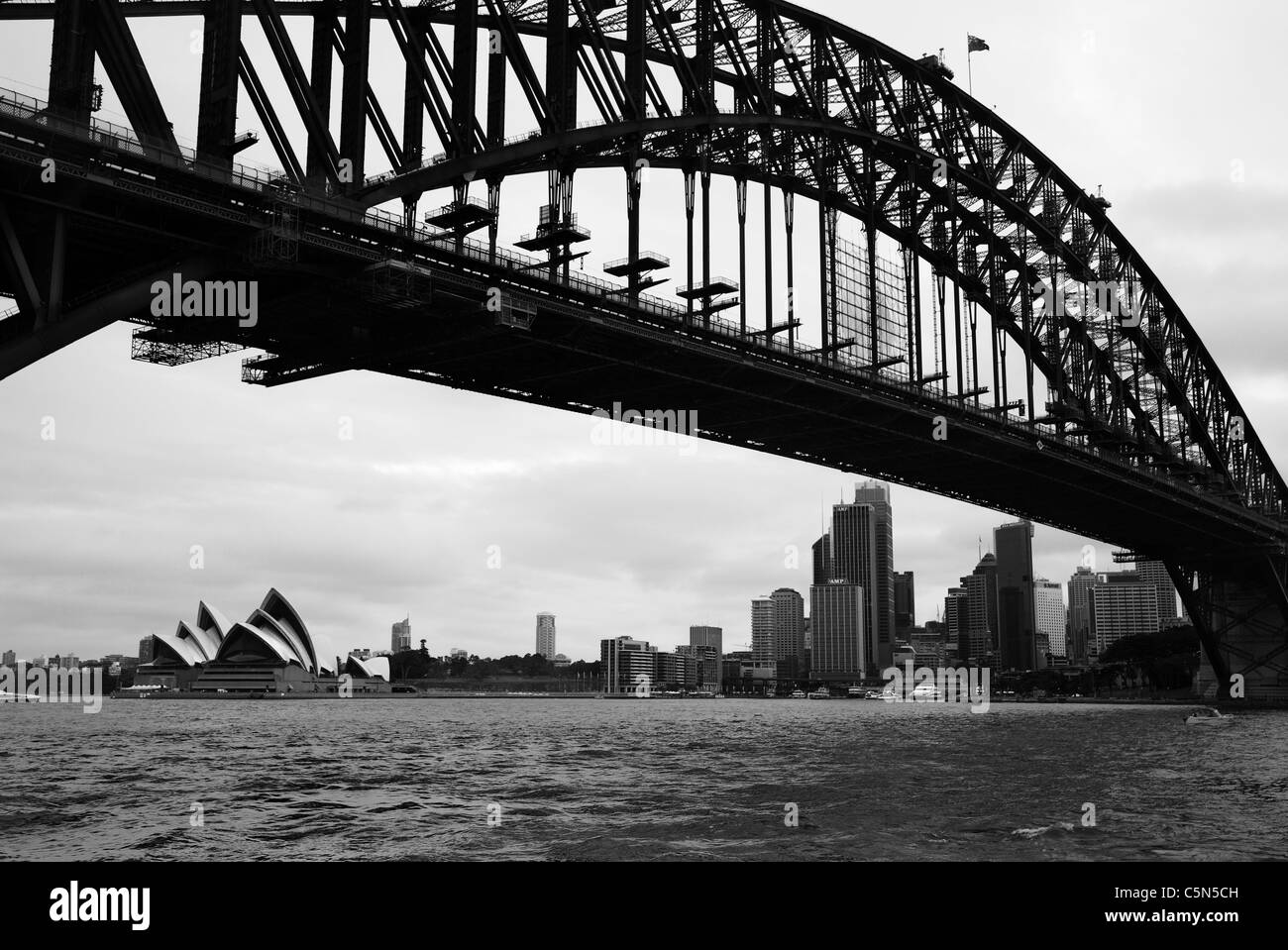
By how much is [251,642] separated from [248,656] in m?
4.86

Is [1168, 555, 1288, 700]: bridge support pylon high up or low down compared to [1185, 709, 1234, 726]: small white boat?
up

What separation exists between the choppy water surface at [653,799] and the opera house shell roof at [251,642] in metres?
121

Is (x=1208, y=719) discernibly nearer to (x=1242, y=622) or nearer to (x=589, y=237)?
(x=1242, y=622)

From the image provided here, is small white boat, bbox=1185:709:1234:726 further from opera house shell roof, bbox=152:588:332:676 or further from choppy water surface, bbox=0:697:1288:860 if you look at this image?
opera house shell roof, bbox=152:588:332:676

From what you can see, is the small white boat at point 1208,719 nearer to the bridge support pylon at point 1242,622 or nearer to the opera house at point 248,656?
the bridge support pylon at point 1242,622

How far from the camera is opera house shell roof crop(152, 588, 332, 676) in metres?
178

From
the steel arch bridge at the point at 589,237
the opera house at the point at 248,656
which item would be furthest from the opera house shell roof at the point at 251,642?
the steel arch bridge at the point at 589,237

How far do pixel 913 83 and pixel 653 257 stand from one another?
3421 cm

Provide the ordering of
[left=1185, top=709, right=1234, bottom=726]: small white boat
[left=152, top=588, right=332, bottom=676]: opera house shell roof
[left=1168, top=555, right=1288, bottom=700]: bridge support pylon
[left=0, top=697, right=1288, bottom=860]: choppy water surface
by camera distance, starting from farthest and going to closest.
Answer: [left=152, top=588, right=332, bottom=676]: opera house shell roof → [left=1168, top=555, right=1288, bottom=700]: bridge support pylon → [left=1185, top=709, right=1234, bottom=726]: small white boat → [left=0, top=697, right=1288, bottom=860]: choppy water surface

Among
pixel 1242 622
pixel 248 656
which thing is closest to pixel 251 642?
pixel 248 656

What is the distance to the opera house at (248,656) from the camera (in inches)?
7023

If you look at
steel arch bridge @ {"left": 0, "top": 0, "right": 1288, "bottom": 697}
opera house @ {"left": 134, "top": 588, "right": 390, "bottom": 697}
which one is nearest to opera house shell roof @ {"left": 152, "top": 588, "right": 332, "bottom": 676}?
opera house @ {"left": 134, "top": 588, "right": 390, "bottom": 697}
